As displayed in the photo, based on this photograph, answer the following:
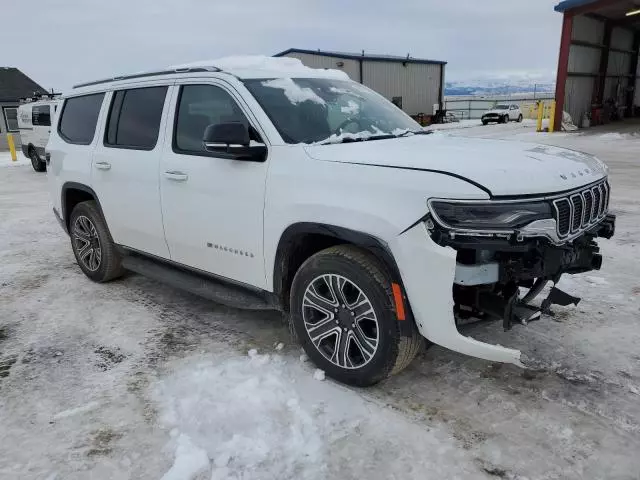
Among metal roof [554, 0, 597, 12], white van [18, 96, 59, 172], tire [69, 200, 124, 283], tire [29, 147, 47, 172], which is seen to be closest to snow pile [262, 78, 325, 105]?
tire [69, 200, 124, 283]

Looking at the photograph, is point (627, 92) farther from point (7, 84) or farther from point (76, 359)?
point (7, 84)

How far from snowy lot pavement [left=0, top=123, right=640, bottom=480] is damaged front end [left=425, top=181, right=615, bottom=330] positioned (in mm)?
251

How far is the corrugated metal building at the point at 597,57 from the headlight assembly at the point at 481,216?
71.6 ft

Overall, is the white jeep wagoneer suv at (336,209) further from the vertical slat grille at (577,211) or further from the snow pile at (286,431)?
the snow pile at (286,431)

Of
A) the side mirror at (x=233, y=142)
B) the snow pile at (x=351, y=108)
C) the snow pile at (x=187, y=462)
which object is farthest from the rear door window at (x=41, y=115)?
the snow pile at (x=187, y=462)

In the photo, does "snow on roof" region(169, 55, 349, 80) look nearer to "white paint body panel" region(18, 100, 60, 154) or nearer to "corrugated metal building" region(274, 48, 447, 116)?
"white paint body panel" region(18, 100, 60, 154)

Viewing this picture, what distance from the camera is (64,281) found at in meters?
5.37

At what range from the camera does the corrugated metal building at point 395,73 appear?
30.3 metres

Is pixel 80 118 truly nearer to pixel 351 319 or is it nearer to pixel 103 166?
pixel 103 166

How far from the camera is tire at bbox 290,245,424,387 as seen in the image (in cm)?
283

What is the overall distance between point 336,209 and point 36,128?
51.6 ft

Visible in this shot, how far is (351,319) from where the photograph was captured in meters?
3.03

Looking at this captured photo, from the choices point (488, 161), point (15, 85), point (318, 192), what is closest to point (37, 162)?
point (318, 192)

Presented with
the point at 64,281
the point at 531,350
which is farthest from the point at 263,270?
the point at 64,281
